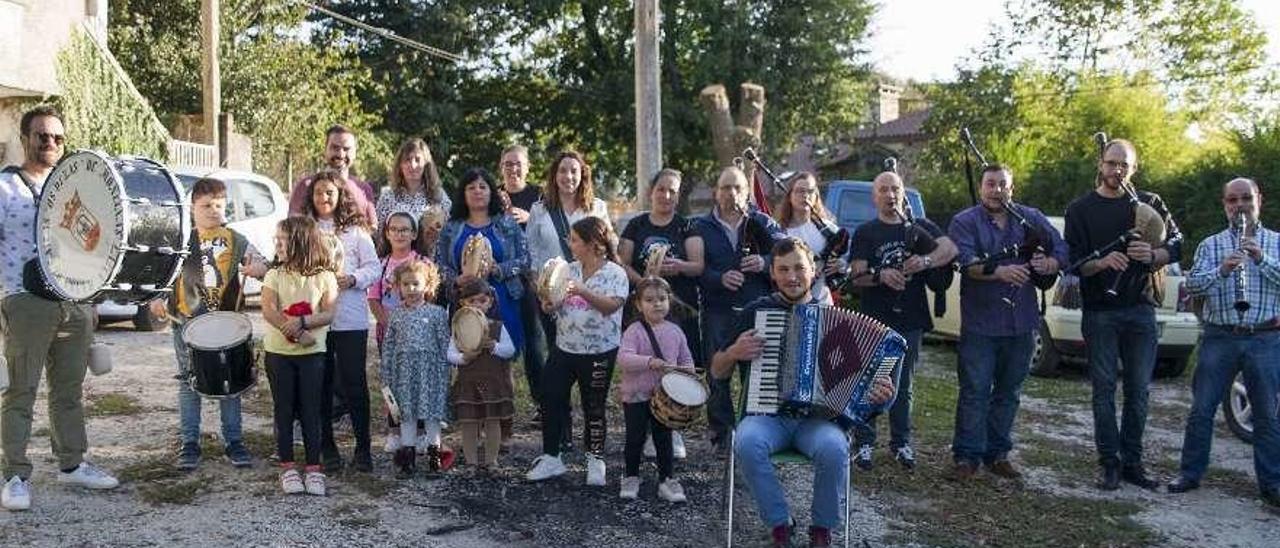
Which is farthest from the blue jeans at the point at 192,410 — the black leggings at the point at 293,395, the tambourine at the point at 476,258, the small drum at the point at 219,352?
the tambourine at the point at 476,258

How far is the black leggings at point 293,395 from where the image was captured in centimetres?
575

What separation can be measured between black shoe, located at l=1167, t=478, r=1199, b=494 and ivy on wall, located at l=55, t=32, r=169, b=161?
13763mm

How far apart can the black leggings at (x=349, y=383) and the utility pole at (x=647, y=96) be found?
6372mm

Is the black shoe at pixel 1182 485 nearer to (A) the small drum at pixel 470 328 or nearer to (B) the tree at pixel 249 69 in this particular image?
(A) the small drum at pixel 470 328

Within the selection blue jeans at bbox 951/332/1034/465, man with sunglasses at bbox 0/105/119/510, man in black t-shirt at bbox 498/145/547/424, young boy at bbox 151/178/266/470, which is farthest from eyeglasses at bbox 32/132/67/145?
blue jeans at bbox 951/332/1034/465

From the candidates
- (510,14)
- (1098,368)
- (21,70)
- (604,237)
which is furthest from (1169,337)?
(510,14)

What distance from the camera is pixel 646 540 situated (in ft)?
17.1

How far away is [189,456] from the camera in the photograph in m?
6.11

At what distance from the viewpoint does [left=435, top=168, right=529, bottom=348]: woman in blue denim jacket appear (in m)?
6.38

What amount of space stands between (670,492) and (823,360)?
4.18 ft

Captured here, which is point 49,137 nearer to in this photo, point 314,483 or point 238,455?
point 238,455

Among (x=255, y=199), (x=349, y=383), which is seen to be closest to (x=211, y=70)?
(x=255, y=199)

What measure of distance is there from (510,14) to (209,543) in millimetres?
24366

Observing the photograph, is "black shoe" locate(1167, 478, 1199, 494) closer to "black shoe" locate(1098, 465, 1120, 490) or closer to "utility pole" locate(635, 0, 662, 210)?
"black shoe" locate(1098, 465, 1120, 490)
